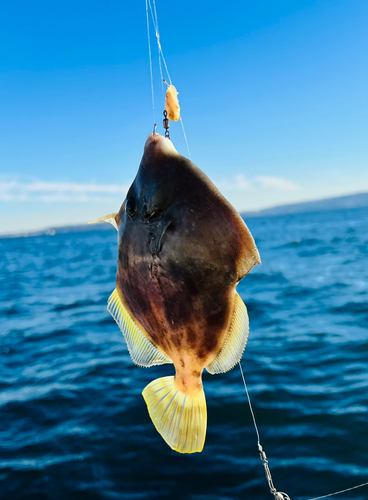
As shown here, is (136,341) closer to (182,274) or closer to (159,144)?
(182,274)

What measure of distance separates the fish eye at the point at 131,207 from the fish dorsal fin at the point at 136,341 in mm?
552

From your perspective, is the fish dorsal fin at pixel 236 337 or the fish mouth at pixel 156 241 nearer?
the fish mouth at pixel 156 241

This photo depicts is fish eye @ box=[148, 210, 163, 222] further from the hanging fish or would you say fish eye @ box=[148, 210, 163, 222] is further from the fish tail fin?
the fish tail fin

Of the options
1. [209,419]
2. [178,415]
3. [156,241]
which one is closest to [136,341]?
[178,415]

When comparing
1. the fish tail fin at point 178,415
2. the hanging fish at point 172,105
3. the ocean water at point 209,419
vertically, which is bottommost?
the ocean water at point 209,419

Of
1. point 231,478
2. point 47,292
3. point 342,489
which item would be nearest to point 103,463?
point 231,478

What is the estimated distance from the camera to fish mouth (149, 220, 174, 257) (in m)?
1.91

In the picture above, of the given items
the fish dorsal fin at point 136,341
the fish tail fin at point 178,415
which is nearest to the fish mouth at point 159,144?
the fish dorsal fin at point 136,341

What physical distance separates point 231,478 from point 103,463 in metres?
1.65

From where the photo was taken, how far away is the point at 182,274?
1932 mm

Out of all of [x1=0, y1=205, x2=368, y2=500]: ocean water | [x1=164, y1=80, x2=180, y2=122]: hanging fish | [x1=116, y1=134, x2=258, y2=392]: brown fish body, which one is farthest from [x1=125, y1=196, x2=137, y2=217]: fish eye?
[x1=0, y1=205, x2=368, y2=500]: ocean water

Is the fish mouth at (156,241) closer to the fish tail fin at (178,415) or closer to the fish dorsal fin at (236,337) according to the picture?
the fish dorsal fin at (236,337)

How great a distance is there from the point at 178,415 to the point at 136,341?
477 mm

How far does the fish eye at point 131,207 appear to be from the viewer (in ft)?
6.91
